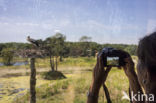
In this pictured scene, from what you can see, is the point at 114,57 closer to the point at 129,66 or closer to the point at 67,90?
the point at 129,66

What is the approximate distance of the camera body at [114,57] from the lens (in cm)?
33

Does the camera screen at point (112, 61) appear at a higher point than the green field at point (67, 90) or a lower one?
higher

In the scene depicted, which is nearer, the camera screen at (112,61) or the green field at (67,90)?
the camera screen at (112,61)

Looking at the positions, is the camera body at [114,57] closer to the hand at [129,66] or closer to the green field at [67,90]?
the hand at [129,66]

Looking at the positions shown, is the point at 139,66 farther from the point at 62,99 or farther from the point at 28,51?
the point at 62,99

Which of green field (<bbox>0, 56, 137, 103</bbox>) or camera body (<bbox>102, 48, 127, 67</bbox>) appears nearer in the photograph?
camera body (<bbox>102, 48, 127, 67</bbox>)

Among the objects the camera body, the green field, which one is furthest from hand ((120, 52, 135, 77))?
the green field

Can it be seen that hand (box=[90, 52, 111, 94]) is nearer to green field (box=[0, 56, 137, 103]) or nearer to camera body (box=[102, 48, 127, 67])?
camera body (box=[102, 48, 127, 67])

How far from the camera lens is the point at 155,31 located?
0.72 feet

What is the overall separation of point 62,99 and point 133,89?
110 inches

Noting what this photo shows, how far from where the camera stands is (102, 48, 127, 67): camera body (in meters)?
0.33

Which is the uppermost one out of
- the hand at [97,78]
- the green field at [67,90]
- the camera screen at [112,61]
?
the camera screen at [112,61]

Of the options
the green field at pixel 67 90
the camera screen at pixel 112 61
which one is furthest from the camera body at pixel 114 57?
the green field at pixel 67 90

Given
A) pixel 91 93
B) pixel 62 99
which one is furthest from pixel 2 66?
pixel 91 93
